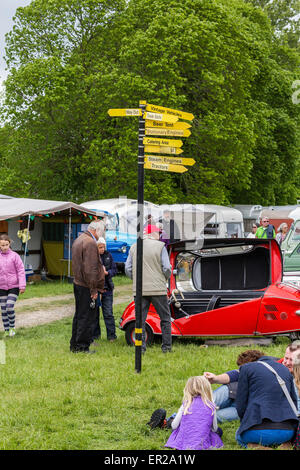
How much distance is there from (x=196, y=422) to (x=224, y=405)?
0.93 meters

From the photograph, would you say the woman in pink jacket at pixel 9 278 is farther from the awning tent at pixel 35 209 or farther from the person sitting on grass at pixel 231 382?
the awning tent at pixel 35 209

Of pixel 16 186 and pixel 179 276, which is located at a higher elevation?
pixel 16 186

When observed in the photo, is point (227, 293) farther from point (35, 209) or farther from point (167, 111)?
point (35, 209)

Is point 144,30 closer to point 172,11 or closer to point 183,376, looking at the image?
point 172,11

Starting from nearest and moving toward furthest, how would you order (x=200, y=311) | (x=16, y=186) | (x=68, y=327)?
1. (x=200, y=311)
2. (x=68, y=327)
3. (x=16, y=186)

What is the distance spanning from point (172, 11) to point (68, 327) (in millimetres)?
18959

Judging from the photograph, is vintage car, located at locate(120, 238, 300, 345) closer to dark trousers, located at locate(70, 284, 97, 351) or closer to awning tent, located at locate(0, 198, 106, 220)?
dark trousers, located at locate(70, 284, 97, 351)

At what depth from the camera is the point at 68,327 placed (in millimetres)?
12148

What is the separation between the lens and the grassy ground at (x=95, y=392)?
541cm

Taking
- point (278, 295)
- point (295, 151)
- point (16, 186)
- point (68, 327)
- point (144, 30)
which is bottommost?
point (68, 327)

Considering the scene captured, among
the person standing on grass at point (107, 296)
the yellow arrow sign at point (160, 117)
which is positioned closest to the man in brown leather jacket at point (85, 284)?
the person standing on grass at point (107, 296)

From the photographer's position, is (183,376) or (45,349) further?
(45,349)

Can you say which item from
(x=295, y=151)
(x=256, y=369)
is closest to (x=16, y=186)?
(x=295, y=151)

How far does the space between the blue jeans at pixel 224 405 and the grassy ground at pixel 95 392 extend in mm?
84
